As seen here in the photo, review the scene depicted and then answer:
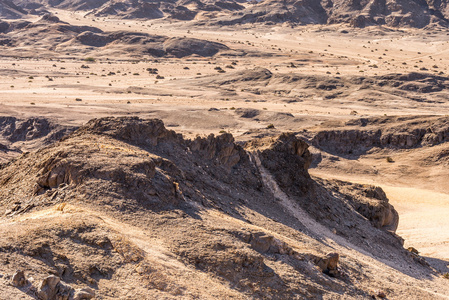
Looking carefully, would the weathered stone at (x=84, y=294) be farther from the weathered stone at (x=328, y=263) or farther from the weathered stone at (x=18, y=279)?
the weathered stone at (x=328, y=263)

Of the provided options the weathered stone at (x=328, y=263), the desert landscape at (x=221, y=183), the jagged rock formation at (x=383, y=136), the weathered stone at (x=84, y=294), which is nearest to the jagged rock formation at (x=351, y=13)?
the desert landscape at (x=221, y=183)

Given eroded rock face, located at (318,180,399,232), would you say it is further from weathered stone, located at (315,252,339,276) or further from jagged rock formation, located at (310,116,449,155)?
jagged rock formation, located at (310,116,449,155)

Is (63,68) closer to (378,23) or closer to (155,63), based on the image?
(155,63)

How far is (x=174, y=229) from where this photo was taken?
909 cm

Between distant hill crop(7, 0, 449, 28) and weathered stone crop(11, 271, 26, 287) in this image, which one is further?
distant hill crop(7, 0, 449, 28)

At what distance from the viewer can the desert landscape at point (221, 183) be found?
7.80 m

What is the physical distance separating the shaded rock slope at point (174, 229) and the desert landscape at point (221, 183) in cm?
4

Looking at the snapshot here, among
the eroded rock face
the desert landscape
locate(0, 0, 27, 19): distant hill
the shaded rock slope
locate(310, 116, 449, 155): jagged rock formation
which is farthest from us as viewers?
locate(0, 0, 27, 19): distant hill

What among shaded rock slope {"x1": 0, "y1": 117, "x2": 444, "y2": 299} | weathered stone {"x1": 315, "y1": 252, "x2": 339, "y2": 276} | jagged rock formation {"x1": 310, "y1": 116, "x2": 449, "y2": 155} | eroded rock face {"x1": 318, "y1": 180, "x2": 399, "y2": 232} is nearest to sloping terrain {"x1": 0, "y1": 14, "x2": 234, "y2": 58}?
jagged rock formation {"x1": 310, "y1": 116, "x2": 449, "y2": 155}

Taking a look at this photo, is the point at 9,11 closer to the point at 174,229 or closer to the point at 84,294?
the point at 174,229

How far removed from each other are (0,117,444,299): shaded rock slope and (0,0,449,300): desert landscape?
38mm

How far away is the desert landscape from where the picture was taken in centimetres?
780

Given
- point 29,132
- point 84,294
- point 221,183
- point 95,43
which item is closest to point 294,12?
point 95,43

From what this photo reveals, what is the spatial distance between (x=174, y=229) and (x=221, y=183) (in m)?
5.12
